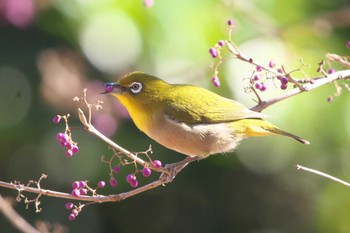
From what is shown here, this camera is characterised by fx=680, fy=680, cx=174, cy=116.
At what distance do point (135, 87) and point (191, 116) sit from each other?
331 millimetres

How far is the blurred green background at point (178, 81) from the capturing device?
452cm

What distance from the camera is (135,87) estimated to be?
11.6ft

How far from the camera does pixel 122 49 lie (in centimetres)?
473

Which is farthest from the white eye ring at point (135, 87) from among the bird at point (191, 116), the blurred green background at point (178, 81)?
the blurred green background at point (178, 81)

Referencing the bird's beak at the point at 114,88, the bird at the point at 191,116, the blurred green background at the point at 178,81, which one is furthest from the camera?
the blurred green background at the point at 178,81

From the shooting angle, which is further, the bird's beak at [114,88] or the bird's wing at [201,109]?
the bird's wing at [201,109]

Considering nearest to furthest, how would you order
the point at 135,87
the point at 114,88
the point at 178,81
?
the point at 114,88 → the point at 135,87 → the point at 178,81

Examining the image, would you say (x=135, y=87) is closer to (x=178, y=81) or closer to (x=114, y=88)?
(x=114, y=88)

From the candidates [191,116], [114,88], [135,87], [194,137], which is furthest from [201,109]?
[114,88]

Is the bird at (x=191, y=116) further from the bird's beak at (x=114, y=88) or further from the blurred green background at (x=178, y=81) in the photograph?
the blurred green background at (x=178, y=81)

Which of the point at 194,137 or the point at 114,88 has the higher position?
the point at 114,88

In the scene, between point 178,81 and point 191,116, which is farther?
point 178,81

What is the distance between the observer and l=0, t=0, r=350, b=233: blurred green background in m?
4.52

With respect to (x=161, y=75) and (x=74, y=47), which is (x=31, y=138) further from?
(x=161, y=75)
